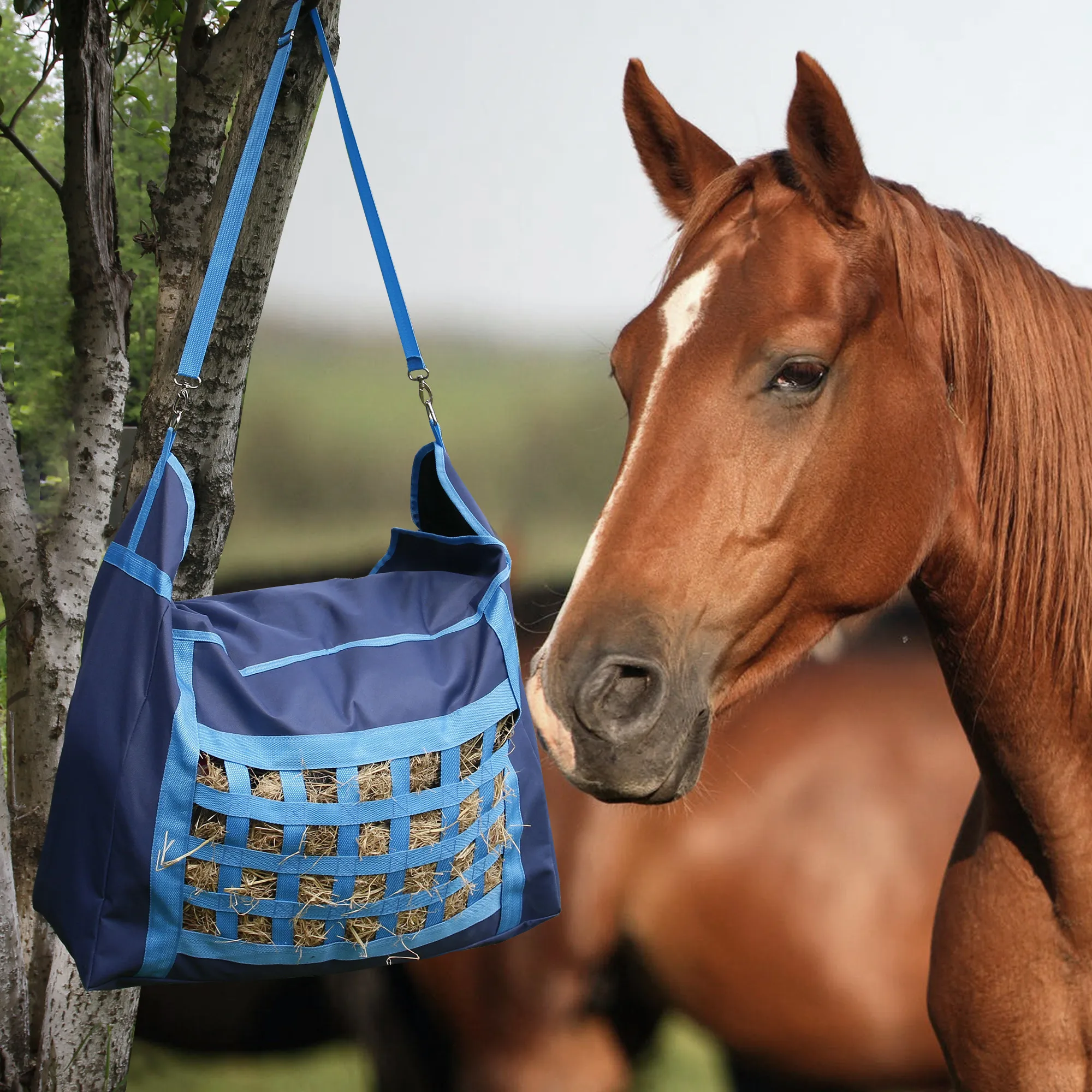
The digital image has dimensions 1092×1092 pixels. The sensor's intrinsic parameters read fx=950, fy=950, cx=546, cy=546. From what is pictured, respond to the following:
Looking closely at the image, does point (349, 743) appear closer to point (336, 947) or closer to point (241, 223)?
point (336, 947)

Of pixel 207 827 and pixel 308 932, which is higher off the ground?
pixel 207 827

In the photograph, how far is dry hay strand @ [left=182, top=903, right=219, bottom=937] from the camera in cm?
107

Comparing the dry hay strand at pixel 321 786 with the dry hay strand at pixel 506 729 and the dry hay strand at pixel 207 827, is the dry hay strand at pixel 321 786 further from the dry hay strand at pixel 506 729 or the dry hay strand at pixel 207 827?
the dry hay strand at pixel 506 729

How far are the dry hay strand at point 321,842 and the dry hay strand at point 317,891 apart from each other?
27 millimetres

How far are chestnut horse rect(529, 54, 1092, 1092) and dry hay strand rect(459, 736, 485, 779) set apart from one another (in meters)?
0.19

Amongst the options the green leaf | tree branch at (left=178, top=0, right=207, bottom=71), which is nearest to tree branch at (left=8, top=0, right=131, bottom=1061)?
tree branch at (left=178, top=0, right=207, bottom=71)

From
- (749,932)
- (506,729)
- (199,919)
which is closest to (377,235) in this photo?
(506,729)

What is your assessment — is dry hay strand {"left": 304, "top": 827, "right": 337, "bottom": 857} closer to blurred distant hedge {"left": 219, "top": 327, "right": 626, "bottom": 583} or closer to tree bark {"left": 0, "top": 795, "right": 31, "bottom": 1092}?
tree bark {"left": 0, "top": 795, "right": 31, "bottom": 1092}

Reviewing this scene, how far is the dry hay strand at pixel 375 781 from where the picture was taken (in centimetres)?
111

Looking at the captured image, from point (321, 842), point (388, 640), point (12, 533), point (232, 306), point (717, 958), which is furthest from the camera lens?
point (717, 958)

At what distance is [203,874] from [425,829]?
25cm

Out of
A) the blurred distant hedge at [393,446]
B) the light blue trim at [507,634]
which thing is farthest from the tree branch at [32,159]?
the light blue trim at [507,634]

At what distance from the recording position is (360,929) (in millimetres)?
1145

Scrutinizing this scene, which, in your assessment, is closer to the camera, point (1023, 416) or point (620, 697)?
point (620, 697)
